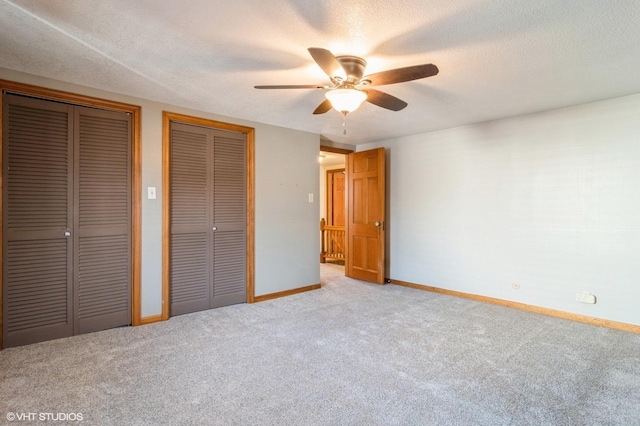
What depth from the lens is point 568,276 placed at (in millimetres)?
3529

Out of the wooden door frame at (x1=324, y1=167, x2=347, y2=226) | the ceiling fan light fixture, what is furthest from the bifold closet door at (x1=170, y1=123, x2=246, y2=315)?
the wooden door frame at (x1=324, y1=167, x2=347, y2=226)

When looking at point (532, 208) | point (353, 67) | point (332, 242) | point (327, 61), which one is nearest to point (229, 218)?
point (353, 67)

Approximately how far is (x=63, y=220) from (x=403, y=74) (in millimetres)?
3078

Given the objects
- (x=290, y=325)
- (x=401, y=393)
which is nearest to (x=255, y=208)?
(x=290, y=325)

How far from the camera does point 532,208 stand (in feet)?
12.4

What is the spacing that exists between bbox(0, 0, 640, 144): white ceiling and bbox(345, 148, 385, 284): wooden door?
1.88 m

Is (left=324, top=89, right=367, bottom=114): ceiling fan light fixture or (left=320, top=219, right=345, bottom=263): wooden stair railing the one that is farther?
(left=320, top=219, right=345, bottom=263): wooden stair railing

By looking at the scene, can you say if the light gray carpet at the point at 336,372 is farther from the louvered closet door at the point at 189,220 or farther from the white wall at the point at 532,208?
the white wall at the point at 532,208

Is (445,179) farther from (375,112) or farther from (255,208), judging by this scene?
(255,208)

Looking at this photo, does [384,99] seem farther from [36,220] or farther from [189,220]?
[36,220]

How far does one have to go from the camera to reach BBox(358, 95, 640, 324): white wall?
3232 mm

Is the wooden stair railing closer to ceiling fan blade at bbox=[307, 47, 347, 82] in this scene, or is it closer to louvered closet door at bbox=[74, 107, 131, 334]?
louvered closet door at bbox=[74, 107, 131, 334]

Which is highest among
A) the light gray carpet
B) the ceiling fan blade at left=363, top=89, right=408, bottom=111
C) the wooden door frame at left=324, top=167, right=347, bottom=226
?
the ceiling fan blade at left=363, top=89, right=408, bottom=111

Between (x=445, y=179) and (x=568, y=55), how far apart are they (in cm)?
233
